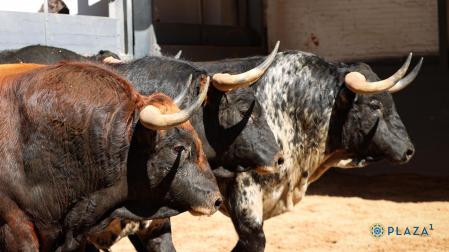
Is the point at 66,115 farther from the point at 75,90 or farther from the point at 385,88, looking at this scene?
the point at 385,88

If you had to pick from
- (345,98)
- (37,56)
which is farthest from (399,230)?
(37,56)

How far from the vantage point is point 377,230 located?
8.38m

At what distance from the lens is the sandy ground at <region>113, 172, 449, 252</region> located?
25.5 feet

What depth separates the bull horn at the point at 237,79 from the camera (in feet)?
18.1

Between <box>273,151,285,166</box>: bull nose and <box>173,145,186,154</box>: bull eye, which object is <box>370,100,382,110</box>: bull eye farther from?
<box>173,145,186,154</box>: bull eye

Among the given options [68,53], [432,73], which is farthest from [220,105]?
[432,73]

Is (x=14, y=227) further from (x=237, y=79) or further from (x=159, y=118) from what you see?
(x=237, y=79)

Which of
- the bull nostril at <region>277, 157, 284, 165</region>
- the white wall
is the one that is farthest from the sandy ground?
the white wall

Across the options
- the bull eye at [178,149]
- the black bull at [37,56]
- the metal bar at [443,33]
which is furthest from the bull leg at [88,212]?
the metal bar at [443,33]

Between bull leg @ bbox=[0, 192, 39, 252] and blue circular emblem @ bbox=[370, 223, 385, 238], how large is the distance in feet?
16.0

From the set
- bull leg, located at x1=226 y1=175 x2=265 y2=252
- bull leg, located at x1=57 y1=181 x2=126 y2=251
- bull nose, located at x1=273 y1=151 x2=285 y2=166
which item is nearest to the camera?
bull leg, located at x1=57 y1=181 x2=126 y2=251

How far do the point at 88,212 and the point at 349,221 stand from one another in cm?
542

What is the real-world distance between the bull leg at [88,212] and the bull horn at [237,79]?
1699 mm

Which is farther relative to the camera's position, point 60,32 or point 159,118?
point 60,32
